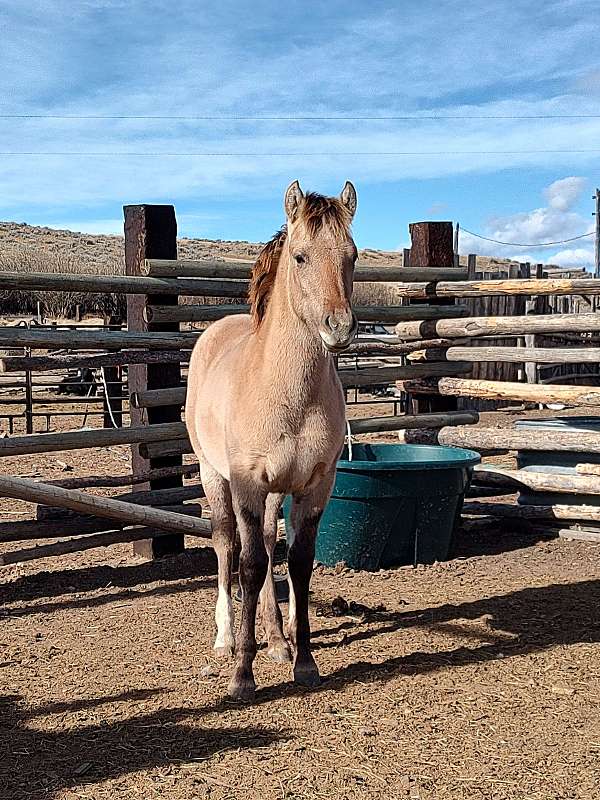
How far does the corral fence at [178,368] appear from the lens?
5.96 m

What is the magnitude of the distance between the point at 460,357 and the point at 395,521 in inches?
78.3

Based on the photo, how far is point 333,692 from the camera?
170 inches

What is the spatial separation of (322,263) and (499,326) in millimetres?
3835

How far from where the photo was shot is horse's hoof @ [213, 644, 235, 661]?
15.7ft

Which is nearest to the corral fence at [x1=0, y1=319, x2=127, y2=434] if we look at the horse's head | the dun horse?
the dun horse

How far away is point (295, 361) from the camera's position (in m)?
4.29

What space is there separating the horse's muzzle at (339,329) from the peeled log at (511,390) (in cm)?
358

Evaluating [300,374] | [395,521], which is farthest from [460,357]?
[300,374]

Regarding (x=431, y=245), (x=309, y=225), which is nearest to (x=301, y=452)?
(x=309, y=225)

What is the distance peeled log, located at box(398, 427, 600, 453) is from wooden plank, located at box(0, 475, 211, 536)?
255cm

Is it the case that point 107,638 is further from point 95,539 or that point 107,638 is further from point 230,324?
point 230,324

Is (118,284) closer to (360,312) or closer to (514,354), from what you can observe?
(360,312)

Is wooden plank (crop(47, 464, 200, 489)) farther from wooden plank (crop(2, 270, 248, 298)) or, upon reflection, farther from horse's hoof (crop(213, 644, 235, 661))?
horse's hoof (crop(213, 644, 235, 661))

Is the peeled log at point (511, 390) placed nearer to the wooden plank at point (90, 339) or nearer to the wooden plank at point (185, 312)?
the wooden plank at point (185, 312)
